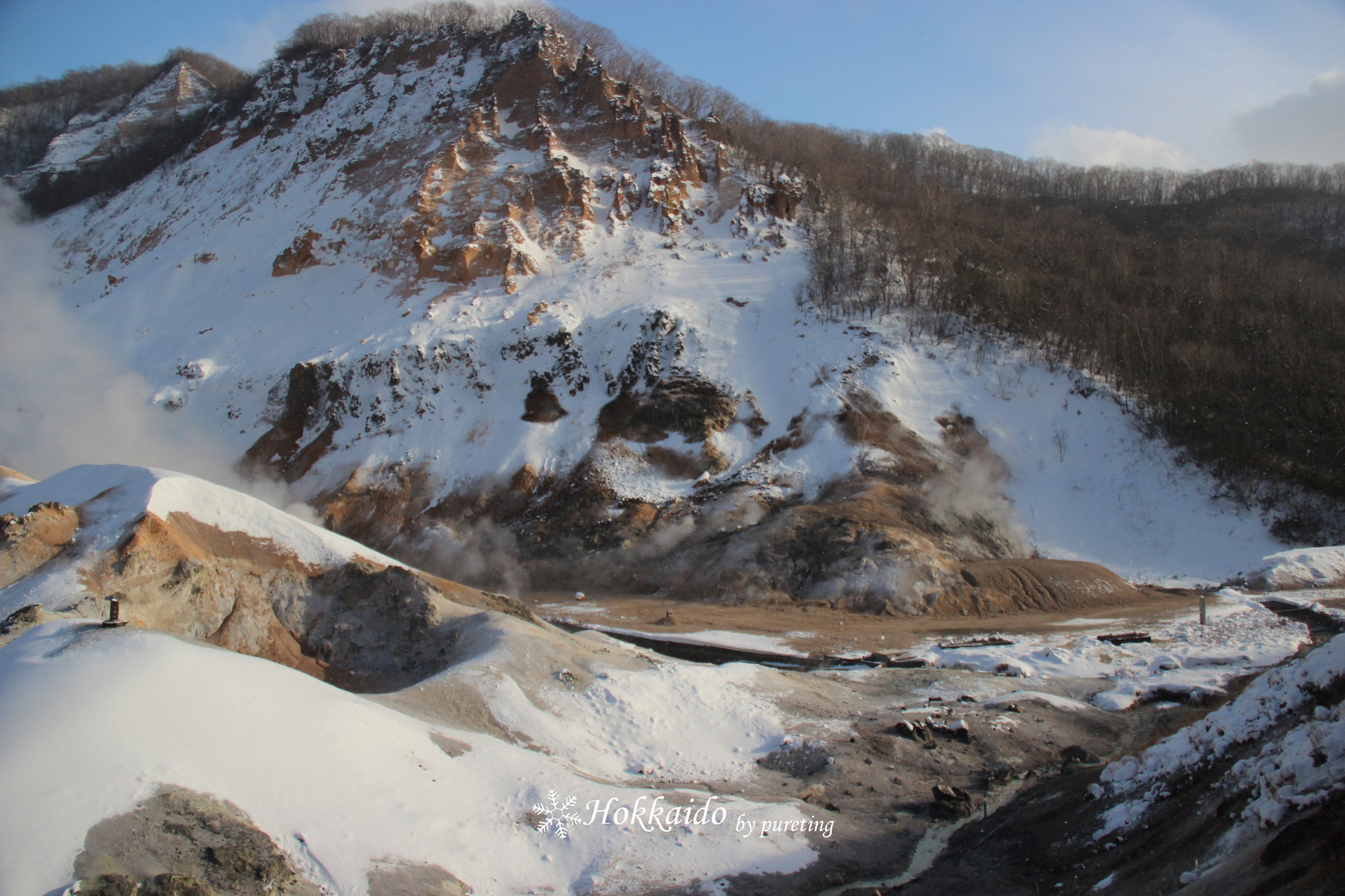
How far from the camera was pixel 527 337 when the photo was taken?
39500 millimetres

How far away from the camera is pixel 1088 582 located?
84.8 feet

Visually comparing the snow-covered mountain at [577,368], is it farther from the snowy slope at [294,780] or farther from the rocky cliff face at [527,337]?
the snowy slope at [294,780]

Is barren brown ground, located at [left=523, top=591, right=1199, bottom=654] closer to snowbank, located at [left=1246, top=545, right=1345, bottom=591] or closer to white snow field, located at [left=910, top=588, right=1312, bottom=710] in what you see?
white snow field, located at [left=910, top=588, right=1312, bottom=710]

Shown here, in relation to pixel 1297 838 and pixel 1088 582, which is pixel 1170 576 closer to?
pixel 1088 582

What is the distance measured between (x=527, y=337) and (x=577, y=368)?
3.37 metres

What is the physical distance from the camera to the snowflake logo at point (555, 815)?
28.6 feet

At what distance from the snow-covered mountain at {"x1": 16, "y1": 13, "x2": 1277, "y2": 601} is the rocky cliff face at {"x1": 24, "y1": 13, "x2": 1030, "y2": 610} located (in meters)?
0.16

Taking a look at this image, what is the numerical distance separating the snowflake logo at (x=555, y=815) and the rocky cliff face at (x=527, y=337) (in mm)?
17940

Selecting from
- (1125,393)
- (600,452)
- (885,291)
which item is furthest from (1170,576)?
(600,452)

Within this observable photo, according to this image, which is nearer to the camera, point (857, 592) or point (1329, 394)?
point (857, 592)

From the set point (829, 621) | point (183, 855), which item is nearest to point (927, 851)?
point (183, 855)

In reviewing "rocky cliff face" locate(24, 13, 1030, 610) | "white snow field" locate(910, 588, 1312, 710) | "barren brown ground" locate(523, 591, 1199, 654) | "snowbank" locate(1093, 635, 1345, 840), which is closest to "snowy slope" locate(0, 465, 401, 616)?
"barren brown ground" locate(523, 591, 1199, 654)

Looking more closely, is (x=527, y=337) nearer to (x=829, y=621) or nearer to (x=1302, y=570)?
(x=829, y=621)

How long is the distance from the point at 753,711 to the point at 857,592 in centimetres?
1317
